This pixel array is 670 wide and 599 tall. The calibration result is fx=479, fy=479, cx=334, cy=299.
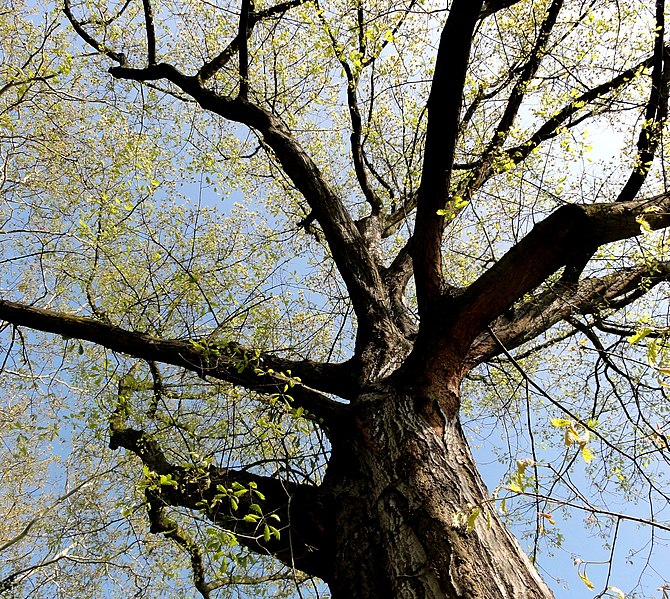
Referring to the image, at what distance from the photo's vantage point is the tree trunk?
2020 millimetres

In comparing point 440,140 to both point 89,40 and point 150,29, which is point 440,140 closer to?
point 150,29

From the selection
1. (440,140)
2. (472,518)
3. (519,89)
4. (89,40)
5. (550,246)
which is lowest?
(472,518)

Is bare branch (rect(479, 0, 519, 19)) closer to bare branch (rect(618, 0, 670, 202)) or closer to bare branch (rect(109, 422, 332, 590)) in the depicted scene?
bare branch (rect(618, 0, 670, 202))

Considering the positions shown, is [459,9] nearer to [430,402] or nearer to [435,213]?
[435,213]

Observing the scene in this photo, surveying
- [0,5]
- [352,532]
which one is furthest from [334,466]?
[0,5]

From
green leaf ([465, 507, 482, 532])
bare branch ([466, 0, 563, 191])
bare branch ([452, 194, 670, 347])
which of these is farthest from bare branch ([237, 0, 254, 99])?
green leaf ([465, 507, 482, 532])

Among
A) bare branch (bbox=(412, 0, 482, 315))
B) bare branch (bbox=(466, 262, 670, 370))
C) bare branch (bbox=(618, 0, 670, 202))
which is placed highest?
bare branch (bbox=(618, 0, 670, 202))

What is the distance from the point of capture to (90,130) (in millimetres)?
5949

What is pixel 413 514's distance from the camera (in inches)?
91.7

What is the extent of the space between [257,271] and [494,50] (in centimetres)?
366

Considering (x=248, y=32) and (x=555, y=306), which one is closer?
(x=555, y=306)

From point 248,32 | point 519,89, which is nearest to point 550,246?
point 519,89

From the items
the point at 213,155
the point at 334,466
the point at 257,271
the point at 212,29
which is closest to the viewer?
the point at 334,466

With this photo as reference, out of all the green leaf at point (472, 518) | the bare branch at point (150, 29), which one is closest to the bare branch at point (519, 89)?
the green leaf at point (472, 518)
